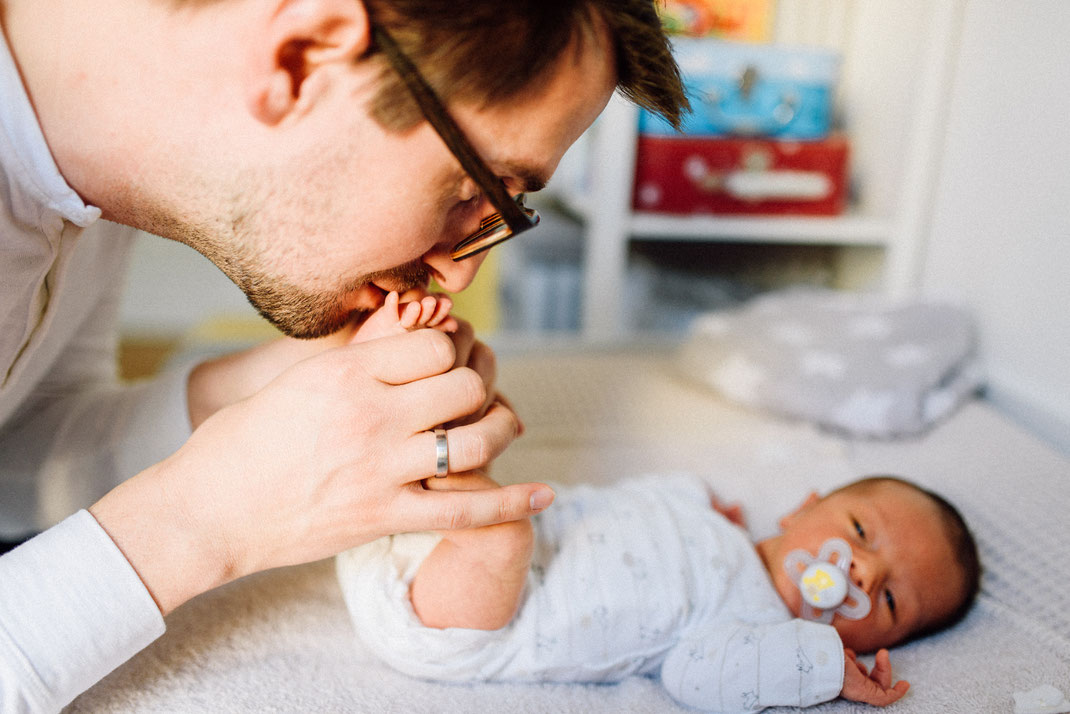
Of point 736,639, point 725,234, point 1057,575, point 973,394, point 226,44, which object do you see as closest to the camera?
point 226,44

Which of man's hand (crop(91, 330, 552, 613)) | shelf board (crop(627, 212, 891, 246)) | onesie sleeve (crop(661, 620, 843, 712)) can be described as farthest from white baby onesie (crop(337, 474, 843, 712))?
shelf board (crop(627, 212, 891, 246))

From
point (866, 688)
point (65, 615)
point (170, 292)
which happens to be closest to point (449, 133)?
point (65, 615)

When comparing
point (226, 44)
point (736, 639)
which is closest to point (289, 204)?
point (226, 44)

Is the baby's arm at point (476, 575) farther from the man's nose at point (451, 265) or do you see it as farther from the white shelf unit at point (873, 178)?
the white shelf unit at point (873, 178)

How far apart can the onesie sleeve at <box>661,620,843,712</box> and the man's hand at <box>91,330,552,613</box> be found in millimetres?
223

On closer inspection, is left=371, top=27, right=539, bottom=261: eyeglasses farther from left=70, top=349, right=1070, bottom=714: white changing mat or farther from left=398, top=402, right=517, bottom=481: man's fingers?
left=70, top=349, right=1070, bottom=714: white changing mat

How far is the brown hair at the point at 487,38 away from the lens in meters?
0.57

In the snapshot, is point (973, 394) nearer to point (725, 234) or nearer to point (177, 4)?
point (725, 234)

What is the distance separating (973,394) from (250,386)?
1137 millimetres

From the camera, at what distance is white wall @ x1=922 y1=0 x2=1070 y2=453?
1208 millimetres

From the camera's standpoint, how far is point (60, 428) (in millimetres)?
953

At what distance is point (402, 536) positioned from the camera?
2.62 ft

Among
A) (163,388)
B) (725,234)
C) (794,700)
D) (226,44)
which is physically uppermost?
(226,44)

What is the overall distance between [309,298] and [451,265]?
0.13 m
